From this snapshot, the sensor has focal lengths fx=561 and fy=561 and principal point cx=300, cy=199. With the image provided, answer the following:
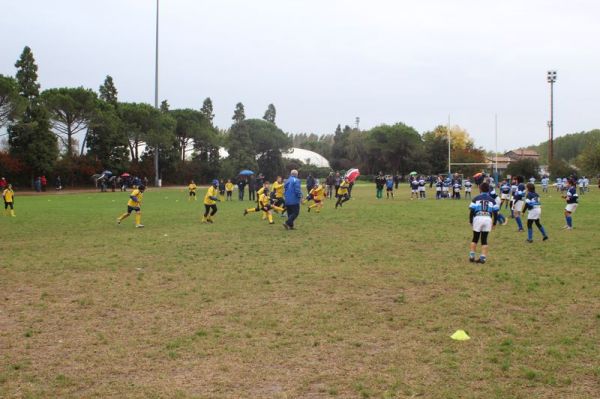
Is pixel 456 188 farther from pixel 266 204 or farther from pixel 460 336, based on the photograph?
pixel 460 336

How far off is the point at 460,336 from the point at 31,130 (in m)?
50.6

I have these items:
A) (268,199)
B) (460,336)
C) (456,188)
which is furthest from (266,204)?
(456,188)

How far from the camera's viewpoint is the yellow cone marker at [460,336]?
20.6 ft

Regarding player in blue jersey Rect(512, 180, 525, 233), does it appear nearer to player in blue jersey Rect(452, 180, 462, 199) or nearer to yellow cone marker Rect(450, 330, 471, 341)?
yellow cone marker Rect(450, 330, 471, 341)

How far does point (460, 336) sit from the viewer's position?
6.32 metres

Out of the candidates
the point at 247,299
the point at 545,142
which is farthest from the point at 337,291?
the point at 545,142

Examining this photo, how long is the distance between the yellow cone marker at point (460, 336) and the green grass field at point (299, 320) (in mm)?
78

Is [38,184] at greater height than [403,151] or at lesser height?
lesser

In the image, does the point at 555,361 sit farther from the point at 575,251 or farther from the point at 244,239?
the point at 244,239

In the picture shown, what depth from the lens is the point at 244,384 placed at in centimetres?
507

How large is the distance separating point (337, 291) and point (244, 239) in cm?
690

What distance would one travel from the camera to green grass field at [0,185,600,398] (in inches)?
201

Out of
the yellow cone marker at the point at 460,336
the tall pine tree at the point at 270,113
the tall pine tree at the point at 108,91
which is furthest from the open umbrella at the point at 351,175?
the tall pine tree at the point at 270,113

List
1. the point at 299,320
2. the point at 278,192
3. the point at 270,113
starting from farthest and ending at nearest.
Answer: the point at 270,113
the point at 278,192
the point at 299,320
